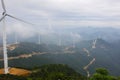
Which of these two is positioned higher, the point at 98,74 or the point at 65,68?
the point at 98,74

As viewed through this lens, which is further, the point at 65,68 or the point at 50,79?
the point at 65,68

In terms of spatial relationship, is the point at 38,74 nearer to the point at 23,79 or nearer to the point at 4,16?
the point at 23,79

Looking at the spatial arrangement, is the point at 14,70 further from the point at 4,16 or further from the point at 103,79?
the point at 103,79

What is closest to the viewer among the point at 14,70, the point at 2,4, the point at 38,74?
the point at 2,4

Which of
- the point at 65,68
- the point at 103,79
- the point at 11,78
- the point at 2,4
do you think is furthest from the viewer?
the point at 65,68

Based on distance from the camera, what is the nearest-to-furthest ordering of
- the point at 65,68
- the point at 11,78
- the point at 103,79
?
1. the point at 103,79
2. the point at 11,78
3. the point at 65,68

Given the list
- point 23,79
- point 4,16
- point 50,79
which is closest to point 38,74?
point 23,79

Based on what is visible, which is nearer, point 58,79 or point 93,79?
point 93,79

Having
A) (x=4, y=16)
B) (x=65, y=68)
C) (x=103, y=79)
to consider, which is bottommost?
(x=65, y=68)

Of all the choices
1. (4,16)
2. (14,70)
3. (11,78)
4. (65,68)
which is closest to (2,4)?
(4,16)
